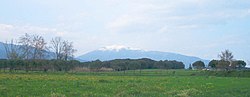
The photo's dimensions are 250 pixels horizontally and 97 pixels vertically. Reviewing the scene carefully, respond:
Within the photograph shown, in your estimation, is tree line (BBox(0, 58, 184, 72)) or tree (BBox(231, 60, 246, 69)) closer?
tree line (BBox(0, 58, 184, 72))

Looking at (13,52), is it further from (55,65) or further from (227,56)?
(227,56)

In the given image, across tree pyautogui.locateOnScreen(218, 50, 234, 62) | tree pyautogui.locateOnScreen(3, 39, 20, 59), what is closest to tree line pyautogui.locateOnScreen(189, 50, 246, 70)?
tree pyautogui.locateOnScreen(218, 50, 234, 62)

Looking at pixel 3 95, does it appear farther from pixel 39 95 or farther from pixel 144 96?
pixel 144 96

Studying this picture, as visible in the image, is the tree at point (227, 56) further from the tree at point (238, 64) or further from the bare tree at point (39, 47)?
the bare tree at point (39, 47)

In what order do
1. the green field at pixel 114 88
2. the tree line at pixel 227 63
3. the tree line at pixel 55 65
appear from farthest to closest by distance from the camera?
the tree line at pixel 227 63
the tree line at pixel 55 65
the green field at pixel 114 88

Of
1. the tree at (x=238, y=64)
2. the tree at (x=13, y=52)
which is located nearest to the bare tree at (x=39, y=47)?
the tree at (x=13, y=52)

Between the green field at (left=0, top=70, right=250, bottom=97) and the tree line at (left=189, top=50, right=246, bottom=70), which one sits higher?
the tree line at (left=189, top=50, right=246, bottom=70)

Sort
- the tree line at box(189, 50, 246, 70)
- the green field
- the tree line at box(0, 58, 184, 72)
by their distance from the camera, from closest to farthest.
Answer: the green field
the tree line at box(0, 58, 184, 72)
the tree line at box(189, 50, 246, 70)

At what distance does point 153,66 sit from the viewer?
161000 millimetres

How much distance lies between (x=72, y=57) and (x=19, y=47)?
21.1 meters

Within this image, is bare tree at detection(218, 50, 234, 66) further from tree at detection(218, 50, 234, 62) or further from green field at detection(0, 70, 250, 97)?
green field at detection(0, 70, 250, 97)

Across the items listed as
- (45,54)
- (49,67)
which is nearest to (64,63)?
(49,67)

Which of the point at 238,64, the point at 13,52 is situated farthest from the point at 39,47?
the point at 238,64

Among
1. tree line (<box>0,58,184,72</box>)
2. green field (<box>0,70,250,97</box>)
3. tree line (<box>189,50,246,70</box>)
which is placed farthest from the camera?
tree line (<box>189,50,246,70</box>)
